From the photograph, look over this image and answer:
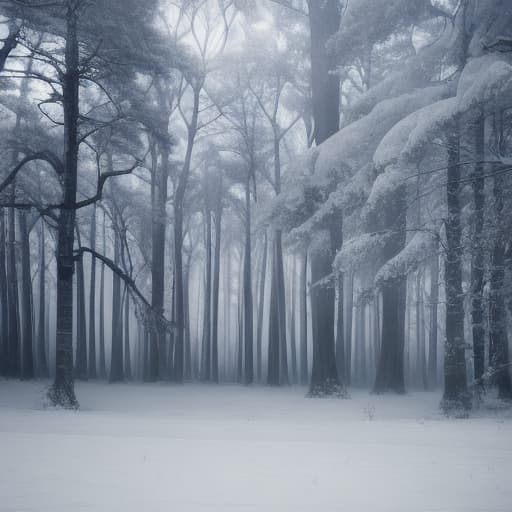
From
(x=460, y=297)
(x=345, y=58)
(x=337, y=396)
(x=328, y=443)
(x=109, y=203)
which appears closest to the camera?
(x=328, y=443)

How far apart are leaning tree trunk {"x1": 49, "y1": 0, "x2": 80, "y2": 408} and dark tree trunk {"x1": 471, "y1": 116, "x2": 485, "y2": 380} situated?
9094 millimetres

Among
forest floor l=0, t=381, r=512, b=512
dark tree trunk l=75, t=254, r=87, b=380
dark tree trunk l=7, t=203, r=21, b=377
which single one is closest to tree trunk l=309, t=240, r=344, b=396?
forest floor l=0, t=381, r=512, b=512

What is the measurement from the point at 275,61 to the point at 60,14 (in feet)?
37.4

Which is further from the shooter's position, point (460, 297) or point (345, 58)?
point (345, 58)

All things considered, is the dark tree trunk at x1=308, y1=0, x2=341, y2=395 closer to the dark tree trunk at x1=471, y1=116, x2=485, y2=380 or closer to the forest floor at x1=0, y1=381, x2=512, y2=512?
the dark tree trunk at x1=471, y1=116, x2=485, y2=380

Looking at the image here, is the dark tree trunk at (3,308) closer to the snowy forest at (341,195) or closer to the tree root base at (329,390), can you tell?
the snowy forest at (341,195)

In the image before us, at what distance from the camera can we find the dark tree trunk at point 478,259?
971 cm

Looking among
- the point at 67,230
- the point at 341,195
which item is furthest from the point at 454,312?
the point at 67,230

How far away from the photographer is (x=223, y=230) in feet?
97.3

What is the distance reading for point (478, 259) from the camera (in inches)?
404

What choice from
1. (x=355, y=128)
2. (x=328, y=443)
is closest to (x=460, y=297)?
(x=355, y=128)

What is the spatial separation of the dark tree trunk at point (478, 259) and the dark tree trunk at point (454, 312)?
0.34 metres

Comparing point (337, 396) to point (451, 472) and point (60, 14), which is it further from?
point (60, 14)

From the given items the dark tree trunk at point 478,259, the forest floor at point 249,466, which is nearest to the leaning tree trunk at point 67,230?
the forest floor at point 249,466
